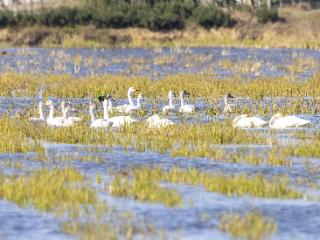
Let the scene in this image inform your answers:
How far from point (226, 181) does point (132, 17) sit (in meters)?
88.0

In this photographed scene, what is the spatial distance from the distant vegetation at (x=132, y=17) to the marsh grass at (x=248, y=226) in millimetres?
87374

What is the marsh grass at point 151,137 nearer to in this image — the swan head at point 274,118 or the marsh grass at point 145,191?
the swan head at point 274,118

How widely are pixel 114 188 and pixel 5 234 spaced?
294 centimetres

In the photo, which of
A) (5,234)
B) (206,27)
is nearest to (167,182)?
(5,234)

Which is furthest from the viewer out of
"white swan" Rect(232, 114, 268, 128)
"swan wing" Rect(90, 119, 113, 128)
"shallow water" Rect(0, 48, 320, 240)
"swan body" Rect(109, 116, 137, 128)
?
"swan body" Rect(109, 116, 137, 128)

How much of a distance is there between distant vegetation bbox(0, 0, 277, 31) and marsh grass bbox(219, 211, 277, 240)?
8737cm

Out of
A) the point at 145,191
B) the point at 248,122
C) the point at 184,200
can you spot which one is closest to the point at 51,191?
the point at 145,191

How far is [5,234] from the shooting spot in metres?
15.1

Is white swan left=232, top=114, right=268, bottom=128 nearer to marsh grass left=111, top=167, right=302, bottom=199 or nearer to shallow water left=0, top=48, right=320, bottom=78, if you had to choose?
marsh grass left=111, top=167, right=302, bottom=199

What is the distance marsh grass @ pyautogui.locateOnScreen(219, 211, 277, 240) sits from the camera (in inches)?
547

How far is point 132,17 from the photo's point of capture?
10512 centimetres

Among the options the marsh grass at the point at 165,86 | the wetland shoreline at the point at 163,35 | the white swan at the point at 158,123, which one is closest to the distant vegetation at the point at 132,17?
the wetland shoreline at the point at 163,35

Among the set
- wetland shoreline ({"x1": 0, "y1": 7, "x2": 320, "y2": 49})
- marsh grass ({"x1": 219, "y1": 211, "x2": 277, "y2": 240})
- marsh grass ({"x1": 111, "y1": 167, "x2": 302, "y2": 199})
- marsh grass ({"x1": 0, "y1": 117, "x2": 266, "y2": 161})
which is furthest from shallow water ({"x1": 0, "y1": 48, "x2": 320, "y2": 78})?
marsh grass ({"x1": 219, "y1": 211, "x2": 277, "y2": 240})

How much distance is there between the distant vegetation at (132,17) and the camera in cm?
10294
